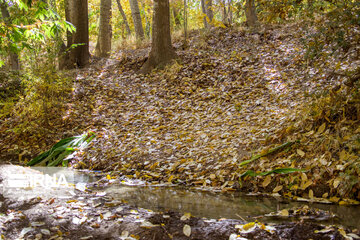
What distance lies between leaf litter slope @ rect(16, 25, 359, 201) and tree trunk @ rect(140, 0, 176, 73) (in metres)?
0.37

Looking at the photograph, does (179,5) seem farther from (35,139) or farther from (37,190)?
(37,190)

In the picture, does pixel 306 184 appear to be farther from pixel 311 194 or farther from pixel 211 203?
pixel 211 203

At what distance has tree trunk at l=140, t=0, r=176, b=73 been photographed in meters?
8.99

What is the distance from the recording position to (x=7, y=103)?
7715 mm

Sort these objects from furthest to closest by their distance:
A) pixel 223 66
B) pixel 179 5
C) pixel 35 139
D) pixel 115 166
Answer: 1. pixel 179 5
2. pixel 223 66
3. pixel 35 139
4. pixel 115 166

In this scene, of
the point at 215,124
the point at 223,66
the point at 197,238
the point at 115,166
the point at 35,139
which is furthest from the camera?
Answer: the point at 223,66

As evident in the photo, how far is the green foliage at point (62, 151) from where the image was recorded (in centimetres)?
607

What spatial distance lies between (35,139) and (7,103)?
1707 mm

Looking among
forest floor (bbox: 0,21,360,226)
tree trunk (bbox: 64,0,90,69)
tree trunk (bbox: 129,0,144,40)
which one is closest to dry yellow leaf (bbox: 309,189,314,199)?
forest floor (bbox: 0,21,360,226)

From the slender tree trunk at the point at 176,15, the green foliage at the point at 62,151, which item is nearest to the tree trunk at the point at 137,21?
the slender tree trunk at the point at 176,15

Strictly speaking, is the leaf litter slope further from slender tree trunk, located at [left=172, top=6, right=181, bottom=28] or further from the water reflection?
slender tree trunk, located at [left=172, top=6, right=181, bottom=28]

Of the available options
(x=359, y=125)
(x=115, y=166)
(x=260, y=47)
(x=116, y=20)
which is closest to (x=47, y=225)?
(x=115, y=166)

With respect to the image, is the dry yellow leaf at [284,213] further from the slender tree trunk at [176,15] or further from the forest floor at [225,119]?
the slender tree trunk at [176,15]

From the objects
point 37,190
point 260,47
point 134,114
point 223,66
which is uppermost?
point 260,47
